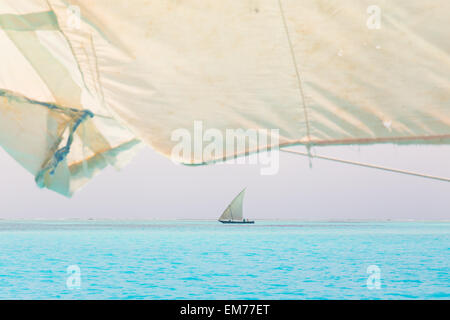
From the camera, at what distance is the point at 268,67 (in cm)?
223

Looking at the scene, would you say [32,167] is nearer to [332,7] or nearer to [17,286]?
[332,7]

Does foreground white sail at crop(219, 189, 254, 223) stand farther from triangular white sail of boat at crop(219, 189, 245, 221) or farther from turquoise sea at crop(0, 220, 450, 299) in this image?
turquoise sea at crop(0, 220, 450, 299)

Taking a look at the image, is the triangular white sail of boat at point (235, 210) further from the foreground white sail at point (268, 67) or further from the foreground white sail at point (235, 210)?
the foreground white sail at point (268, 67)

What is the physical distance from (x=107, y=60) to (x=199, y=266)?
4768 cm

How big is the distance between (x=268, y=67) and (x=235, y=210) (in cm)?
10559

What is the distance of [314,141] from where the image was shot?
2277 millimetres

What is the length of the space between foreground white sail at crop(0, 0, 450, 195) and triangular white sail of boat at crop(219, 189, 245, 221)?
305ft

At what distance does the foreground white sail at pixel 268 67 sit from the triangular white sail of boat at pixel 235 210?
93.0 metres

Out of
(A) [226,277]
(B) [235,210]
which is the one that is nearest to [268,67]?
(A) [226,277]

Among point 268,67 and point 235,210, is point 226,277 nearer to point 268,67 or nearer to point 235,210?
point 268,67

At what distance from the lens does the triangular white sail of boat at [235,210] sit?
327ft

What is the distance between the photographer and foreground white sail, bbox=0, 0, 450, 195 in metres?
2.13

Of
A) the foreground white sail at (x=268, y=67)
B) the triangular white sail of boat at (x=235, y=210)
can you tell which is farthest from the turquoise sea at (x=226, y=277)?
the triangular white sail of boat at (x=235, y=210)
